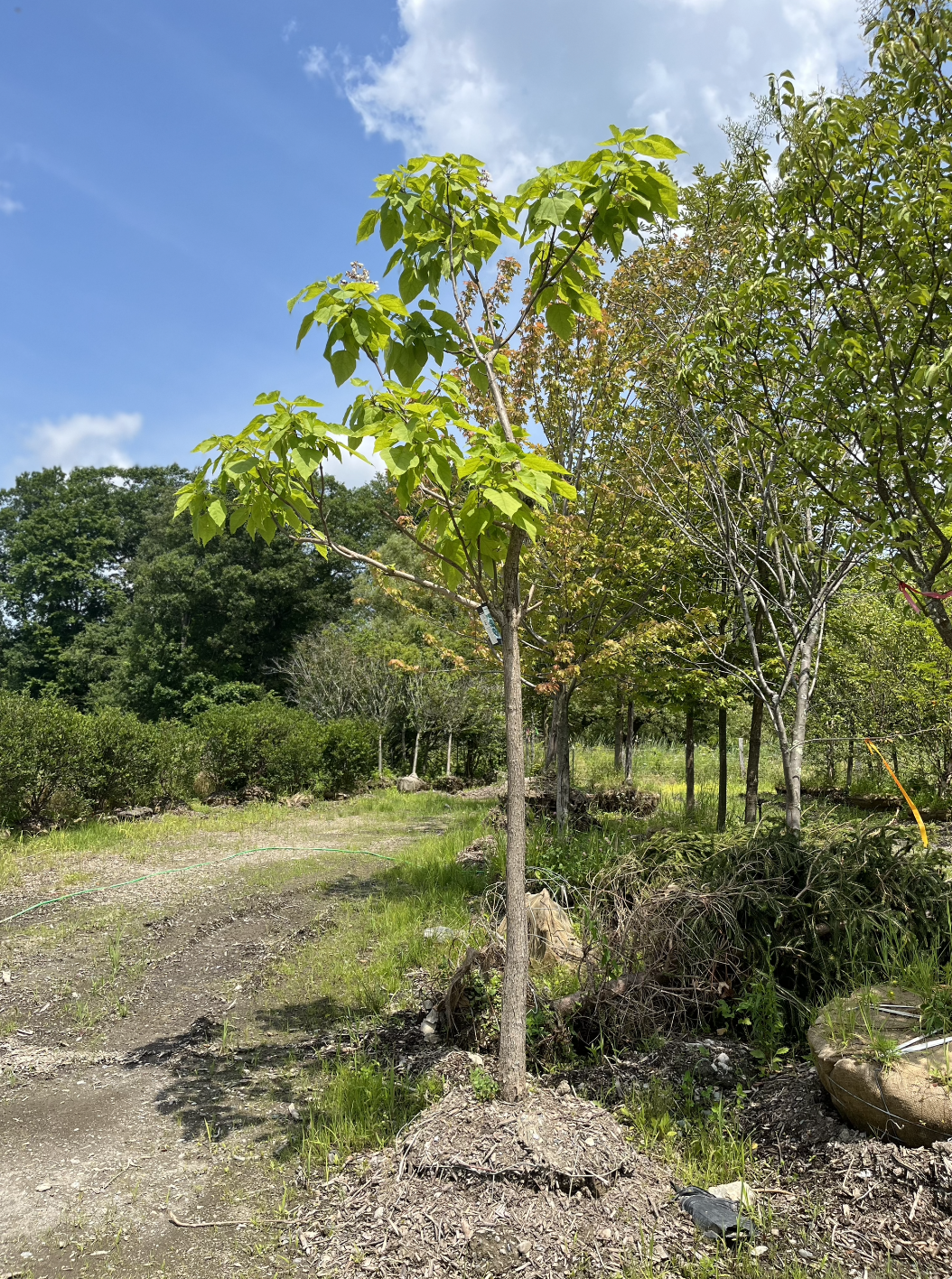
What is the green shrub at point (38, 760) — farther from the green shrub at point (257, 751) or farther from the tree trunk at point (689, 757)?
the tree trunk at point (689, 757)

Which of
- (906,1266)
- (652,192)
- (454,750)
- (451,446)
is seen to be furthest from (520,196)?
(454,750)

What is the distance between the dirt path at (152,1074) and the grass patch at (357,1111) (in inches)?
4.4

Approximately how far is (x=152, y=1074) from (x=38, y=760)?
6.98 metres

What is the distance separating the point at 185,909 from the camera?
6516 millimetres

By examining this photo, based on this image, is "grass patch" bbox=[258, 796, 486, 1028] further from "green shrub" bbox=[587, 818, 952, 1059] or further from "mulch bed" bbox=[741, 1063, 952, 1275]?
"mulch bed" bbox=[741, 1063, 952, 1275]

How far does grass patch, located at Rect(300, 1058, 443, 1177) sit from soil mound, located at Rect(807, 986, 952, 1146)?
4.91 ft

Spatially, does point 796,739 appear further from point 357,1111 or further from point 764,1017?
point 357,1111

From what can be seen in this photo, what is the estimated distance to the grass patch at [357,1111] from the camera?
293cm

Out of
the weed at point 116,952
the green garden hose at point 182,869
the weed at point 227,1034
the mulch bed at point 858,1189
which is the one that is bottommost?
the weed at point 227,1034

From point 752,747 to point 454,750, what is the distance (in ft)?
39.7

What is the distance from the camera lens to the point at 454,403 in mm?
2932

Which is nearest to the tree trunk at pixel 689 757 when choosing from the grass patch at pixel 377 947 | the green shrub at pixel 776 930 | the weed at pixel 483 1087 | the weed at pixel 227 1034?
the grass patch at pixel 377 947

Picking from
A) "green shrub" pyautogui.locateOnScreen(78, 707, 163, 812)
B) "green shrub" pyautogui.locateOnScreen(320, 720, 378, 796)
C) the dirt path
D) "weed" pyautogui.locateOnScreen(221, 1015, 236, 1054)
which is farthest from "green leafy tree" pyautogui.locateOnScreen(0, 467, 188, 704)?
"weed" pyautogui.locateOnScreen(221, 1015, 236, 1054)

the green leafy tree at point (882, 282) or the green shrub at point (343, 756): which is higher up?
the green leafy tree at point (882, 282)
